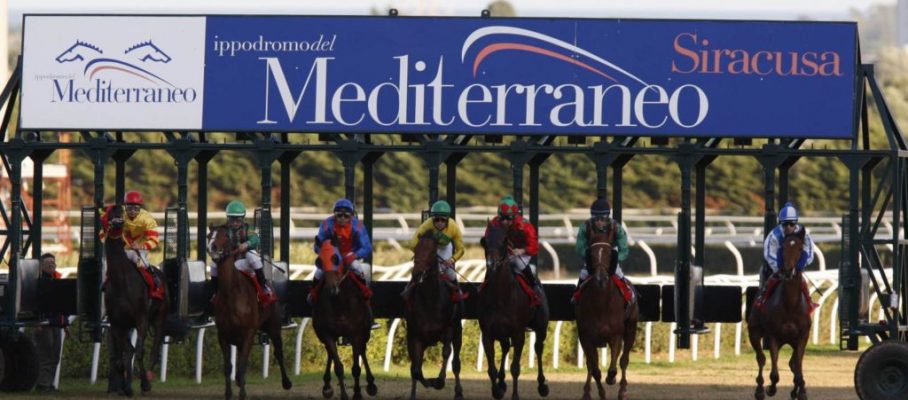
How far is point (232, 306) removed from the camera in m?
14.1

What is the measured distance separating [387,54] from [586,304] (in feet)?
8.28

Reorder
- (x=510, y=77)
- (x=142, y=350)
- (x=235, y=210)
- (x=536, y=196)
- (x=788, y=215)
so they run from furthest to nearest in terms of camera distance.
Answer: (x=536, y=196) < (x=510, y=77) < (x=142, y=350) < (x=788, y=215) < (x=235, y=210)

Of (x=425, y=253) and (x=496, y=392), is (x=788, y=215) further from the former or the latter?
(x=425, y=253)

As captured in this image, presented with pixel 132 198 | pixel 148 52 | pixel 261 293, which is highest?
pixel 148 52

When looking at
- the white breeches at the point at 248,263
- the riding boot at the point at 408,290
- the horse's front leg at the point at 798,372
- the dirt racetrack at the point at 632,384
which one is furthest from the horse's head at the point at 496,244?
the horse's front leg at the point at 798,372

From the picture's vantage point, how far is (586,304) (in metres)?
14.2

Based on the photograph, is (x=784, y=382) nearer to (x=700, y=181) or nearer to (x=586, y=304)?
(x=700, y=181)

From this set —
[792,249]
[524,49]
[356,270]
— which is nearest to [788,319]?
[792,249]

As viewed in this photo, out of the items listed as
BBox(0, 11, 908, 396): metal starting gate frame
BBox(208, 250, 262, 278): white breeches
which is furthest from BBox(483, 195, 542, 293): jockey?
BBox(208, 250, 262, 278): white breeches

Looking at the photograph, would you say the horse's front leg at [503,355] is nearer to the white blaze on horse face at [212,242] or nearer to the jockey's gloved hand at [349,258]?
the jockey's gloved hand at [349,258]

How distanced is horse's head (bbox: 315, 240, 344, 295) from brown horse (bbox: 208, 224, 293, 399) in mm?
573

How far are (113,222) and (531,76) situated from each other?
3312mm

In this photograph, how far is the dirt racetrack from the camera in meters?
15.4

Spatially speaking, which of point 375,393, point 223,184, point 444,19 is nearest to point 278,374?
point 375,393
